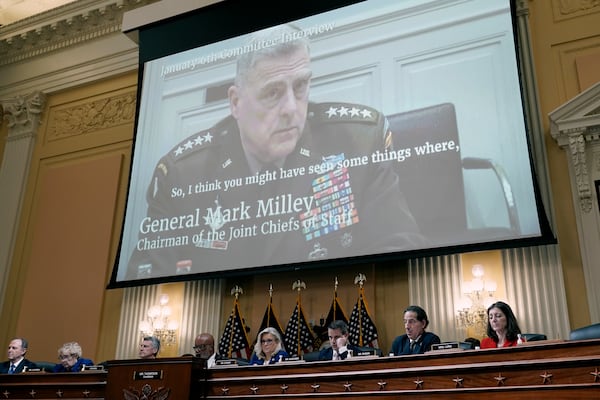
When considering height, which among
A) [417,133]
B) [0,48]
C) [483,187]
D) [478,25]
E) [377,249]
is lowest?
[377,249]

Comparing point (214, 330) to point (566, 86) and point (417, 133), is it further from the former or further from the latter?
point (566, 86)

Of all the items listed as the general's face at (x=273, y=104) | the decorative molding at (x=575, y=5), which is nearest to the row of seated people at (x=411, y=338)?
the general's face at (x=273, y=104)

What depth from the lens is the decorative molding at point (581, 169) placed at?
6039 millimetres

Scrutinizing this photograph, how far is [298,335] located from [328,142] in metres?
1.97

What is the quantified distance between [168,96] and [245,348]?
130 inches

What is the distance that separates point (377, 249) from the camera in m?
6.23

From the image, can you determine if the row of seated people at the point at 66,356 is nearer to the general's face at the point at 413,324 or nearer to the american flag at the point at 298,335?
the american flag at the point at 298,335

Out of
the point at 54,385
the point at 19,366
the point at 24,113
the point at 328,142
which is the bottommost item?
the point at 54,385

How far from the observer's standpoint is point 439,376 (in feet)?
13.0

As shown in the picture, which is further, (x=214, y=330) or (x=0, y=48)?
(x=0, y=48)

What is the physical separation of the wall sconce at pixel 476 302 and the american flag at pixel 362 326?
0.82 metres

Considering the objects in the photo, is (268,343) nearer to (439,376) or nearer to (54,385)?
(54,385)

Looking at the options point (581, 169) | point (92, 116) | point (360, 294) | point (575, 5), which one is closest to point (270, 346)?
point (360, 294)

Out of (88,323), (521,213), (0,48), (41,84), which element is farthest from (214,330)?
(0,48)
